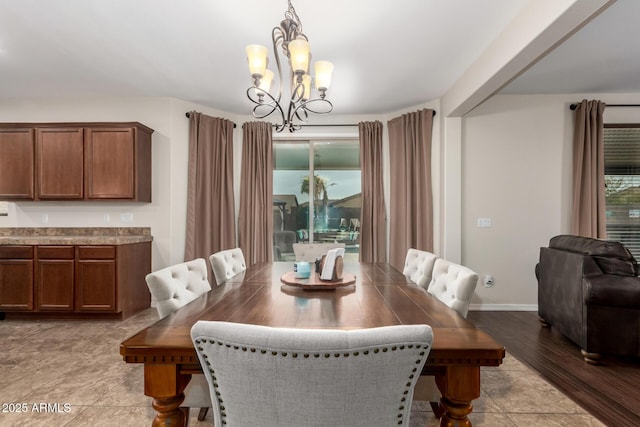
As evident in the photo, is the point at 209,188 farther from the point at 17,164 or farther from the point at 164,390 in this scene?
the point at 164,390

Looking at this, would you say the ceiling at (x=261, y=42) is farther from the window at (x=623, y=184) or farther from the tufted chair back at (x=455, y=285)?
the tufted chair back at (x=455, y=285)

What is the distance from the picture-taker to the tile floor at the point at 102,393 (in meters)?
1.78

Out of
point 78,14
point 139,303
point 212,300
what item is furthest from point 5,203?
point 212,300

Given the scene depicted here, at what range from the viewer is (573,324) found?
104 inches

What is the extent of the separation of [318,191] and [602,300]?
3.26m

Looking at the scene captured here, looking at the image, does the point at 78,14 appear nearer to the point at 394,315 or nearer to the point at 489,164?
the point at 394,315

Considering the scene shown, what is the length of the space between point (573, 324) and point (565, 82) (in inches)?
103

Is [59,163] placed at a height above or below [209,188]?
above

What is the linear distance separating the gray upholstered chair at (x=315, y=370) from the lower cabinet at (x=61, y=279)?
3.20m

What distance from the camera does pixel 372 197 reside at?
4.29 metres

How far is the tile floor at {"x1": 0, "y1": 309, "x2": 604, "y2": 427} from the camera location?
1.78 meters

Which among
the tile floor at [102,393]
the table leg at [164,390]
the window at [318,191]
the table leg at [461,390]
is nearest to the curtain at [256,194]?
the window at [318,191]

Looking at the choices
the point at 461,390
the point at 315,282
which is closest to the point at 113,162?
the point at 315,282

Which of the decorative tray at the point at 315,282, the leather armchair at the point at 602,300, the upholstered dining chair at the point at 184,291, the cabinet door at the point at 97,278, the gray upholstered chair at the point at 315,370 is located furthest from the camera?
the cabinet door at the point at 97,278
